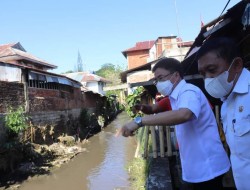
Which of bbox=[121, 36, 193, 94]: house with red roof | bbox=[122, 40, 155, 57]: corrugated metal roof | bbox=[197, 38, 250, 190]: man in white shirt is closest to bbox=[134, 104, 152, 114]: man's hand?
bbox=[197, 38, 250, 190]: man in white shirt

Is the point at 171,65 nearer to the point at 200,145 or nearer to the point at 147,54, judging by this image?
the point at 200,145

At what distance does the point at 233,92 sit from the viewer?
172 cm

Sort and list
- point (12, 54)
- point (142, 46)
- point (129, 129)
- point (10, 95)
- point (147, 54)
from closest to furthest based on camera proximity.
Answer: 1. point (129, 129)
2. point (10, 95)
3. point (12, 54)
4. point (147, 54)
5. point (142, 46)

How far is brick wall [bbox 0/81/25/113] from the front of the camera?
477 inches

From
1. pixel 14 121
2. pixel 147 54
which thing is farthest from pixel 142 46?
pixel 14 121

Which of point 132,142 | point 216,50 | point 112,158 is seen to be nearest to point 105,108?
point 132,142

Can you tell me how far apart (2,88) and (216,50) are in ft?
38.3

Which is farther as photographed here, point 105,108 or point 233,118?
point 105,108

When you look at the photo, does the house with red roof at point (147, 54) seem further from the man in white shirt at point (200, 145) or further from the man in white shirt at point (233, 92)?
the man in white shirt at point (233, 92)

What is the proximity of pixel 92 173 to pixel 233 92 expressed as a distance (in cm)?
1184

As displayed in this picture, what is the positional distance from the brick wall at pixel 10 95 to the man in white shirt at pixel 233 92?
1129 cm

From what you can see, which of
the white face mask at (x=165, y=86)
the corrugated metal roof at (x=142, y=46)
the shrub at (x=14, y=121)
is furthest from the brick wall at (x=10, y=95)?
the corrugated metal roof at (x=142, y=46)

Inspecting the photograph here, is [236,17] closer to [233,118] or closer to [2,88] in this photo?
[233,118]

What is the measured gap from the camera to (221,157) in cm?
229
